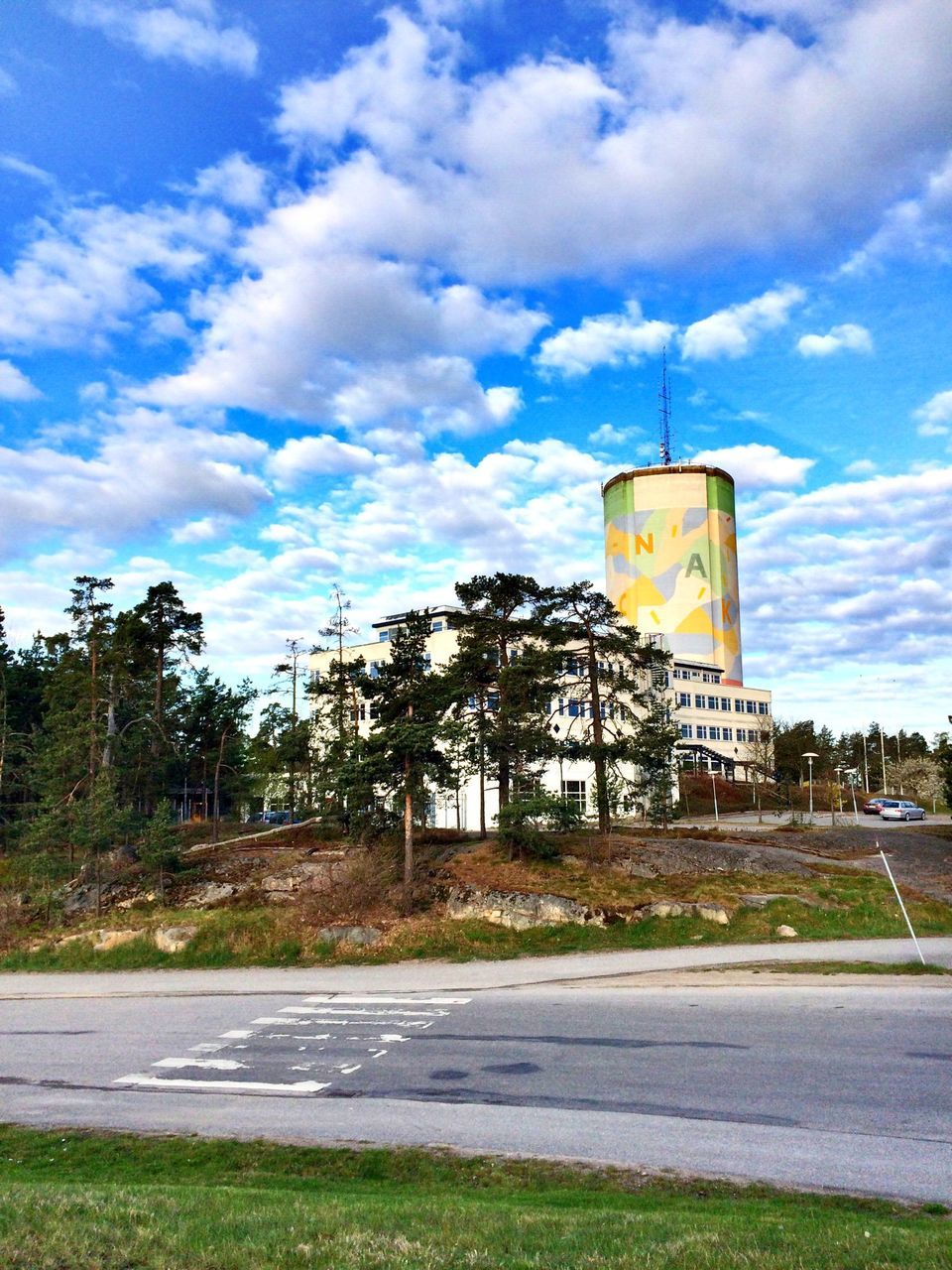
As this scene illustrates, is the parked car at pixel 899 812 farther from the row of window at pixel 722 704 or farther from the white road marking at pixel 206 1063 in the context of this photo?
the white road marking at pixel 206 1063

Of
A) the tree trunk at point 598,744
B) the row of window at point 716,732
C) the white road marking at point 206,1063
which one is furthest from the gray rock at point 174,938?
the row of window at point 716,732

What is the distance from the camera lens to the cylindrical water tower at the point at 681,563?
124125 mm

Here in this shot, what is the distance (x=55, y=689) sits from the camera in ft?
147

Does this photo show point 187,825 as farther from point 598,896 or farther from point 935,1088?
point 935,1088

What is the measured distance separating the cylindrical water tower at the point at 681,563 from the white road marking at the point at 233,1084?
11094 cm

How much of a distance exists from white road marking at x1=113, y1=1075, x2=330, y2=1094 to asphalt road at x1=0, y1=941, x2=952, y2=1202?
66 mm

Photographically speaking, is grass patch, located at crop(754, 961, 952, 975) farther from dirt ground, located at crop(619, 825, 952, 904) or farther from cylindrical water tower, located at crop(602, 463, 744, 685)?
cylindrical water tower, located at crop(602, 463, 744, 685)

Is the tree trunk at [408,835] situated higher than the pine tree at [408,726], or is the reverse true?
the pine tree at [408,726]

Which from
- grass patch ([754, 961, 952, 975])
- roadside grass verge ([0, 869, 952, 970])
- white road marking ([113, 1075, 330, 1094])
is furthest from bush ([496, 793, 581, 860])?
white road marking ([113, 1075, 330, 1094])

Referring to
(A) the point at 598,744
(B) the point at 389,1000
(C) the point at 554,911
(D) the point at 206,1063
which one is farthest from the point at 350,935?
(D) the point at 206,1063

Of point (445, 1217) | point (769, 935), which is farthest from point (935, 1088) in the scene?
point (769, 935)

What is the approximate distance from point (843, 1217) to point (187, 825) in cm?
5474

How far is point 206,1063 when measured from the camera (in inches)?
643

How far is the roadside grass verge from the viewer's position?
85.2ft
